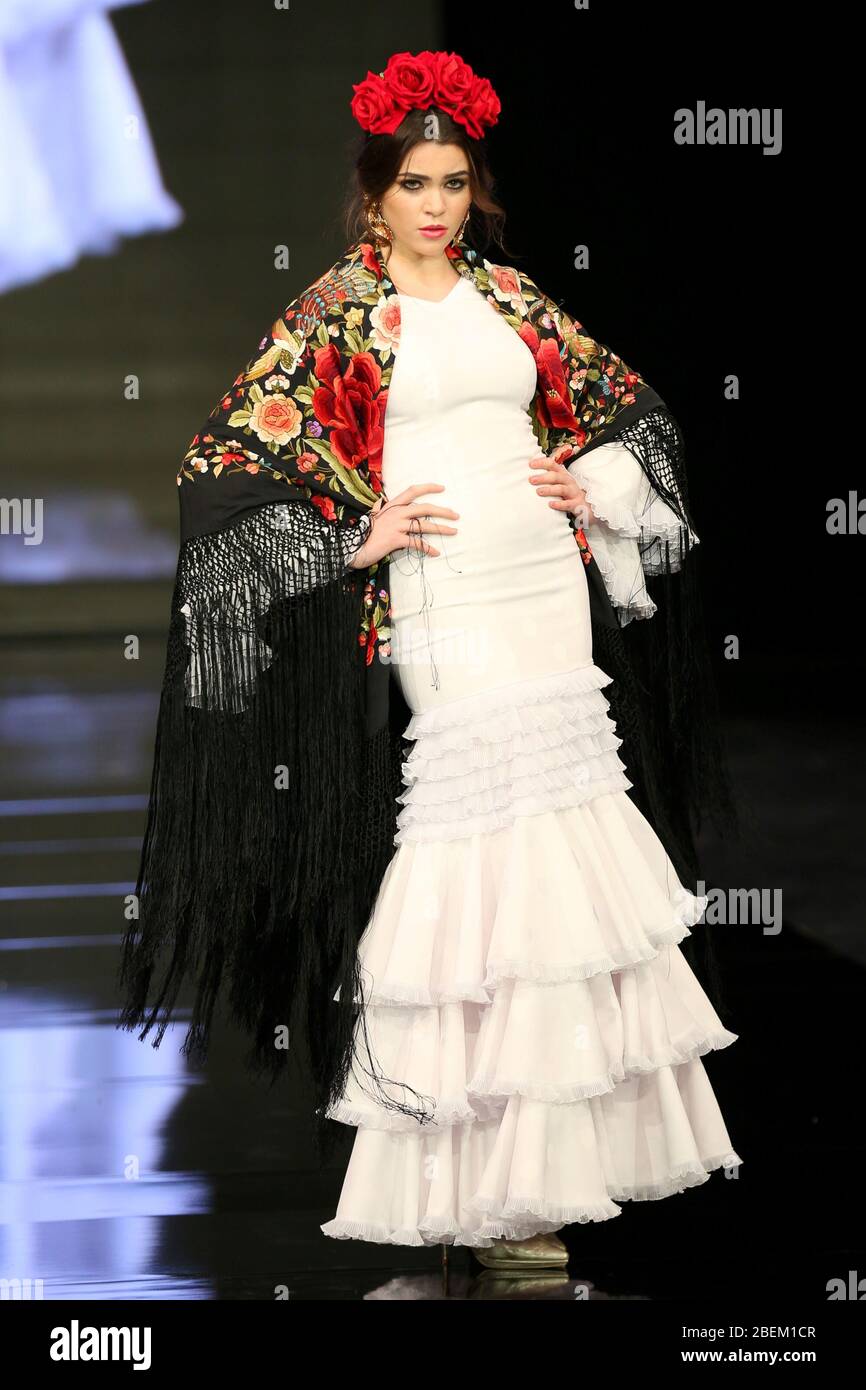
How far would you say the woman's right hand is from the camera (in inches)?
101

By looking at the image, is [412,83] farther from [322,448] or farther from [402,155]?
[322,448]

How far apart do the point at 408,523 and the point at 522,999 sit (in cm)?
68

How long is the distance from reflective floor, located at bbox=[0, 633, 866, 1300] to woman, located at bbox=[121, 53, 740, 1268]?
0.59 ft

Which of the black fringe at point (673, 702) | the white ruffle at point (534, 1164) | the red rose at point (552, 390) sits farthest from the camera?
the black fringe at point (673, 702)

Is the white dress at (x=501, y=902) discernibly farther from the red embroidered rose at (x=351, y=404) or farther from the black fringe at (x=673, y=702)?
the black fringe at (x=673, y=702)

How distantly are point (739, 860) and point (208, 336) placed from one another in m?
2.59

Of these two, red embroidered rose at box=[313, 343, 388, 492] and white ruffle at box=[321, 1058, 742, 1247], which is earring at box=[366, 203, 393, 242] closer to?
red embroidered rose at box=[313, 343, 388, 492]

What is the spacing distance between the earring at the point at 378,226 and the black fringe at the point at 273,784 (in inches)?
16.7

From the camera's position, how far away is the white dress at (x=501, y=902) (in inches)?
99.2

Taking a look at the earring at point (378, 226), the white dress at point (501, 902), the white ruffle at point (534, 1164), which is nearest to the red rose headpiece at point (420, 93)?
the earring at point (378, 226)

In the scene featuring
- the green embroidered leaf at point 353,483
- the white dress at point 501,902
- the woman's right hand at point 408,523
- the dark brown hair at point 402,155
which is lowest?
the white dress at point 501,902

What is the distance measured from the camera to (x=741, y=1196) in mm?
2967

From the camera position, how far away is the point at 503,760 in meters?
2.57

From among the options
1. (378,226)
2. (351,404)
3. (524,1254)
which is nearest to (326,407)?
(351,404)
